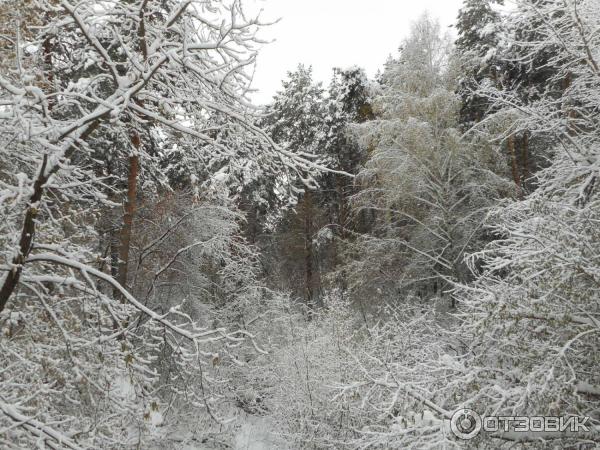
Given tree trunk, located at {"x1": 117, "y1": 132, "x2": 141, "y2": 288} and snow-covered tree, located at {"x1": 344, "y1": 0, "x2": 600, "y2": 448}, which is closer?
snow-covered tree, located at {"x1": 344, "y1": 0, "x2": 600, "y2": 448}

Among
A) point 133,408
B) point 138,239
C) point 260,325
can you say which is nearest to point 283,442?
point 260,325

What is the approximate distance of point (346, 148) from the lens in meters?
23.4

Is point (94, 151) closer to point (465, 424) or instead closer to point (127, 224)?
point (465, 424)

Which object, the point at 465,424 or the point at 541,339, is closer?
the point at 465,424

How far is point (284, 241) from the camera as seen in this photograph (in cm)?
2500

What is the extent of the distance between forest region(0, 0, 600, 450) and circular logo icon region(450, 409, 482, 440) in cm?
2

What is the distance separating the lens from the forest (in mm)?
3000

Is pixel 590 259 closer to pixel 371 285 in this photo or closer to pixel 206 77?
pixel 206 77

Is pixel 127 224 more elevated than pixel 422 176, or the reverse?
pixel 422 176

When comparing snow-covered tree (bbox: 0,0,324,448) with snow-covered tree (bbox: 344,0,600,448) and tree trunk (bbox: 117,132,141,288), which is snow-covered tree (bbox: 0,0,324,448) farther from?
tree trunk (bbox: 117,132,141,288)

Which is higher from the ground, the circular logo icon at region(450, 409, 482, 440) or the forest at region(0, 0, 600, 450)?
the forest at region(0, 0, 600, 450)

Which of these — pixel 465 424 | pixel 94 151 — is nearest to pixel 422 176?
pixel 465 424

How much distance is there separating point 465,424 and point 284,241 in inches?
796

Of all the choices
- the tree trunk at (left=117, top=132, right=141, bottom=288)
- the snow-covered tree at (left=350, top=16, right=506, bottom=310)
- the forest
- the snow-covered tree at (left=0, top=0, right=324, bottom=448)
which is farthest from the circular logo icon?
the snow-covered tree at (left=350, top=16, right=506, bottom=310)
